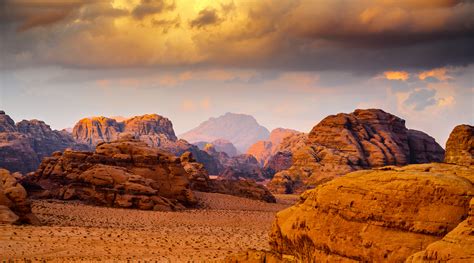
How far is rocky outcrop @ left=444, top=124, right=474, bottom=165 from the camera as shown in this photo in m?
55.6

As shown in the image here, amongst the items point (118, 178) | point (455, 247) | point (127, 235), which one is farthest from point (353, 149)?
point (455, 247)

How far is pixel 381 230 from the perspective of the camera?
13.2m

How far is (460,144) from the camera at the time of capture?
2222 inches

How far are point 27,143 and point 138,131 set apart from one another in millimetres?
47189

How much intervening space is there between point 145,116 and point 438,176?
158 meters

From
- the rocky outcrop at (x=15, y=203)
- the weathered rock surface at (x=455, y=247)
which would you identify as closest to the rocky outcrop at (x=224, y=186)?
the rocky outcrop at (x=15, y=203)

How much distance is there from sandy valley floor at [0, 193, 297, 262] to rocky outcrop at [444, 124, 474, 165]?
840 inches

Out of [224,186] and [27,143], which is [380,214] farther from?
[27,143]

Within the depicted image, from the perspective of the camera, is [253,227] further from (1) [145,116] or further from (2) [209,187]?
(1) [145,116]

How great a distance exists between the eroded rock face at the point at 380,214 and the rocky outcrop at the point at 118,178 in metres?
30.5

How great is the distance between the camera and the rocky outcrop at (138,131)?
148 meters

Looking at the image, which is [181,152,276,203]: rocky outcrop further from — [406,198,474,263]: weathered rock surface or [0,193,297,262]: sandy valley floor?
[406,198,474,263]: weathered rock surface

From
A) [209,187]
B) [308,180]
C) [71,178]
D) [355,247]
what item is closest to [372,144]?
[308,180]

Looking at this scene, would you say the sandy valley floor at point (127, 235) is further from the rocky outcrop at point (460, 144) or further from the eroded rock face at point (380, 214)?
the rocky outcrop at point (460, 144)
